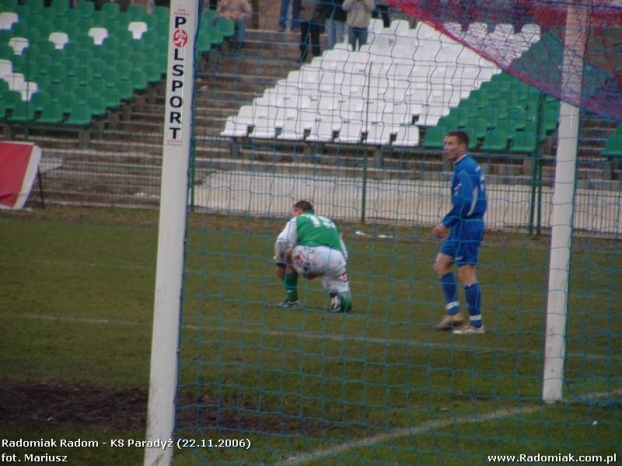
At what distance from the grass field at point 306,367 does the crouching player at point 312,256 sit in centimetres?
26

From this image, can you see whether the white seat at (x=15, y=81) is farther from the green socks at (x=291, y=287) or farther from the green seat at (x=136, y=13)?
the green socks at (x=291, y=287)

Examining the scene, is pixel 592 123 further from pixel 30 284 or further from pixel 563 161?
pixel 30 284

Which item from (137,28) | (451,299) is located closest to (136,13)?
(137,28)

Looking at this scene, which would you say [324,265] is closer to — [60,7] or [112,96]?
[112,96]

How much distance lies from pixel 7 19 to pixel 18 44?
1727 millimetres

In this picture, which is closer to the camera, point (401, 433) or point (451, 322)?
point (401, 433)

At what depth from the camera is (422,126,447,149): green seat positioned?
13875 mm

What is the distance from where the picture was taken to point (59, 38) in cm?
2177

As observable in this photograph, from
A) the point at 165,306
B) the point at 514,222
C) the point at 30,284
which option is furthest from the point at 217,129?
the point at 165,306

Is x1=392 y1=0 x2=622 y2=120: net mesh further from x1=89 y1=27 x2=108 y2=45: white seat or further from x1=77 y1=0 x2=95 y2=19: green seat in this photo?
x1=77 y1=0 x2=95 y2=19: green seat

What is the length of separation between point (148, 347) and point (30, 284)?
9.96ft

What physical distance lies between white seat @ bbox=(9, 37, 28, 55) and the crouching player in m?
13.8

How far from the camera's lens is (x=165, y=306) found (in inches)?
191

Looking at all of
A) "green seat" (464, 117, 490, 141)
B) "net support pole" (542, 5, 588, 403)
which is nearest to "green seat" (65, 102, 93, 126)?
"green seat" (464, 117, 490, 141)
